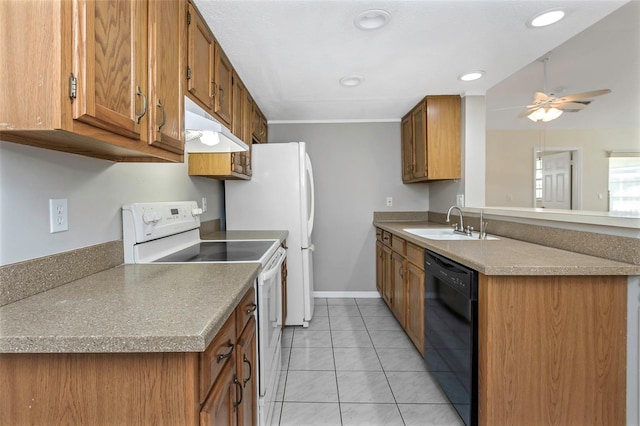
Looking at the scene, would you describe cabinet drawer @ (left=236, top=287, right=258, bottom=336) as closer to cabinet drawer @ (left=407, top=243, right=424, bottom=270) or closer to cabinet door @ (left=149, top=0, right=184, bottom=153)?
cabinet door @ (left=149, top=0, right=184, bottom=153)

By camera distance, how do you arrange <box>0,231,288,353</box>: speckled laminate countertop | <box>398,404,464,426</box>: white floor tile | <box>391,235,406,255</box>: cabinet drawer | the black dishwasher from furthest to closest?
<box>391,235,406,255</box>: cabinet drawer < <box>398,404,464,426</box>: white floor tile < the black dishwasher < <box>0,231,288,353</box>: speckled laminate countertop

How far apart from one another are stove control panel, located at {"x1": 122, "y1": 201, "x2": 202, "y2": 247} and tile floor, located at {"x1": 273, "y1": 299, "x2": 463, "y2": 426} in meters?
1.17

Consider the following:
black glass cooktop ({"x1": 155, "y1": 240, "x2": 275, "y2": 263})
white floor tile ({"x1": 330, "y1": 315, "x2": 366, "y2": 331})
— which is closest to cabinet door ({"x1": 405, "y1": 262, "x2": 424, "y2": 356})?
white floor tile ({"x1": 330, "y1": 315, "x2": 366, "y2": 331})

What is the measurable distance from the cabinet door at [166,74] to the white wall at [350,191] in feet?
8.16

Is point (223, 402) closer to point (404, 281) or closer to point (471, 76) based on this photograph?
point (404, 281)

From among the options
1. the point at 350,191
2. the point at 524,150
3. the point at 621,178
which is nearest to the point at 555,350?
the point at 350,191

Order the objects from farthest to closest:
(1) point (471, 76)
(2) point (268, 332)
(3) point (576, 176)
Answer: (3) point (576, 176), (1) point (471, 76), (2) point (268, 332)

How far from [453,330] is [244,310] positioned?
1104mm

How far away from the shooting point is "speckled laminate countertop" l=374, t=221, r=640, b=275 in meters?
1.32

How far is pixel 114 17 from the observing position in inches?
35.2

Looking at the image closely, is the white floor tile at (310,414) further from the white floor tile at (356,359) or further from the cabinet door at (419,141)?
the cabinet door at (419,141)

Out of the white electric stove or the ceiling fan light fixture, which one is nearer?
the white electric stove

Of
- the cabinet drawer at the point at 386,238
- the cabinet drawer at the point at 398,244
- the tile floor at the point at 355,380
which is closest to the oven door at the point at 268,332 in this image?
the tile floor at the point at 355,380

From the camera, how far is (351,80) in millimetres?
2488
